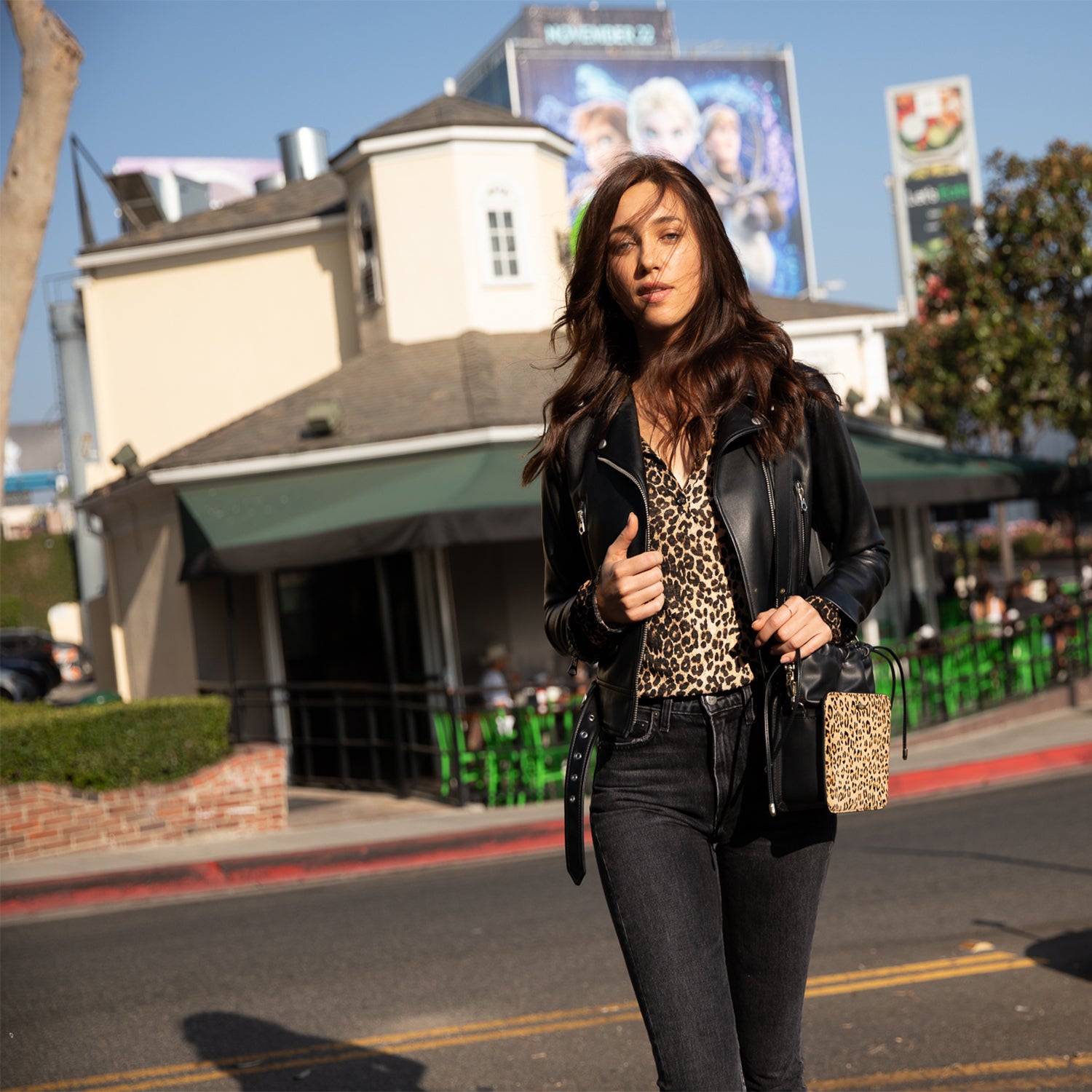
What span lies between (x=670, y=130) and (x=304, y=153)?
66.3 meters

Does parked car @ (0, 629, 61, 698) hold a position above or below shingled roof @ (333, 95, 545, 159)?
below

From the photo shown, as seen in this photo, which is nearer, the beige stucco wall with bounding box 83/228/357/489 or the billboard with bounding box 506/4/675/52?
the beige stucco wall with bounding box 83/228/357/489

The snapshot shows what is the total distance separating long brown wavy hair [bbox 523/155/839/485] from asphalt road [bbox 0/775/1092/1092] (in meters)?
2.71

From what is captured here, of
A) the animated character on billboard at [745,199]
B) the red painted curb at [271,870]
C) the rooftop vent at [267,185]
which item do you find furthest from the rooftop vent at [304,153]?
the animated character on billboard at [745,199]

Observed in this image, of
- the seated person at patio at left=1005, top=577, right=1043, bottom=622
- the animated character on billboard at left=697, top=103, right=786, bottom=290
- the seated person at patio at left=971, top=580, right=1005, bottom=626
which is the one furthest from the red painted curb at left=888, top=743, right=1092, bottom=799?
the animated character on billboard at left=697, top=103, right=786, bottom=290

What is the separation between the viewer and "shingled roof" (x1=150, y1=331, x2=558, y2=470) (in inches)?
613

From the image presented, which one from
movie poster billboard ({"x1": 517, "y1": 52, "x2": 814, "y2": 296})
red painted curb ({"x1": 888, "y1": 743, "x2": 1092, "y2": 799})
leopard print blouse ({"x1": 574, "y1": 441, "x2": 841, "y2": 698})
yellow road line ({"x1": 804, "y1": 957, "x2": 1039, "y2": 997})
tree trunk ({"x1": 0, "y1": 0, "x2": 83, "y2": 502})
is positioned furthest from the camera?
movie poster billboard ({"x1": 517, "y1": 52, "x2": 814, "y2": 296})

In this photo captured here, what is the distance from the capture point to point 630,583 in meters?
2.50

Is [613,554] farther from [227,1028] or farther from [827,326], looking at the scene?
[827,326]

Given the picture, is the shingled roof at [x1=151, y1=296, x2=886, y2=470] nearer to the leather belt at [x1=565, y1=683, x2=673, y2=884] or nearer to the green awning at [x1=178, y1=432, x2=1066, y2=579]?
the green awning at [x1=178, y1=432, x2=1066, y2=579]

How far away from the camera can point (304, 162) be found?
2562 cm

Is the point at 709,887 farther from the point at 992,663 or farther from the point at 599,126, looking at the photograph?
the point at 599,126

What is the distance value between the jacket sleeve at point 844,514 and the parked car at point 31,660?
106ft

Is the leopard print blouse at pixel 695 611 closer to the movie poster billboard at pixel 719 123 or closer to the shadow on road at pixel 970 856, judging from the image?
the shadow on road at pixel 970 856
